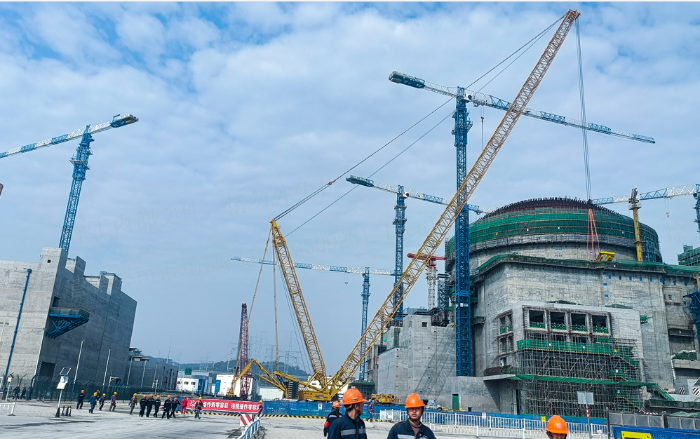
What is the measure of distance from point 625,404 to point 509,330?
14.4 m

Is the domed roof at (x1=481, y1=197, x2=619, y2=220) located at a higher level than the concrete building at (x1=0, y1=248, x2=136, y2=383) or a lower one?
higher

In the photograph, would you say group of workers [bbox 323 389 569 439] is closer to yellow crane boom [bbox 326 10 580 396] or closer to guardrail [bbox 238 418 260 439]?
guardrail [bbox 238 418 260 439]

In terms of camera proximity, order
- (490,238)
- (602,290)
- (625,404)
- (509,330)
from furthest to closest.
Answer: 1. (490,238)
2. (602,290)
3. (509,330)
4. (625,404)

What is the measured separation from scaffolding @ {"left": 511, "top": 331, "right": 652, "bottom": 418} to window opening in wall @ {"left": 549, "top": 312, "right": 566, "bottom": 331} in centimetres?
229

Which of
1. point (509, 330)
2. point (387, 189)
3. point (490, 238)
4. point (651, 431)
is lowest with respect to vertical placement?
point (651, 431)

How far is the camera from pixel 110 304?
92750 millimetres

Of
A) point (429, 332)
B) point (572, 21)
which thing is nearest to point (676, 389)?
point (429, 332)

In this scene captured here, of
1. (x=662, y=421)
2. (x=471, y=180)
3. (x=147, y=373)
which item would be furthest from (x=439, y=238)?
(x=147, y=373)

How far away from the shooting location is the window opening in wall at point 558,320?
61.0 m

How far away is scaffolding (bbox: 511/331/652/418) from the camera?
56.4m

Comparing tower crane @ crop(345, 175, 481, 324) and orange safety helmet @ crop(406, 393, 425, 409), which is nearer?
orange safety helmet @ crop(406, 393, 425, 409)

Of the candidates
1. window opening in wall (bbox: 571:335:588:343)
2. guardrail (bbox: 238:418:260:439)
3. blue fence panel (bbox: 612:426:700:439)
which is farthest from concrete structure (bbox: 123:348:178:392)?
blue fence panel (bbox: 612:426:700:439)

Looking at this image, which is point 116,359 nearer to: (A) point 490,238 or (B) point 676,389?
(A) point 490,238

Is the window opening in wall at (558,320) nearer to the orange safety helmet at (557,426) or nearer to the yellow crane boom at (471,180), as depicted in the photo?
the yellow crane boom at (471,180)
